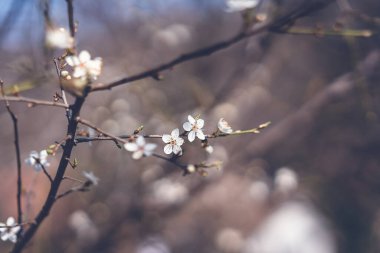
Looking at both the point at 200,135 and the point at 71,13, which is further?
the point at 200,135

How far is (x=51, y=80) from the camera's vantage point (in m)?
1.33

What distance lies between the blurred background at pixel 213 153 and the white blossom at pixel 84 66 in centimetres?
112

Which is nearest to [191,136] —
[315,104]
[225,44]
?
[225,44]

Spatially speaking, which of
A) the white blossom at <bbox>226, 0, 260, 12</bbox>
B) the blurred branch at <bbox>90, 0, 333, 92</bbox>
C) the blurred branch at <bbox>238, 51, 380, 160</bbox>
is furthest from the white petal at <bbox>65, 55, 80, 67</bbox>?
the blurred branch at <bbox>238, 51, 380, 160</bbox>

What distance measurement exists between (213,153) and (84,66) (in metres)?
2.54

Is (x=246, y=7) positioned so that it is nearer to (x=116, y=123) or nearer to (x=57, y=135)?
(x=116, y=123)

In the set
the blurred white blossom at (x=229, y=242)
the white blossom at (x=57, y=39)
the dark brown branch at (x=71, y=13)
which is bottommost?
the dark brown branch at (x=71, y=13)

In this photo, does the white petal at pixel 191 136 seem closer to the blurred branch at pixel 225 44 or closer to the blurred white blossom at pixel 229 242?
the blurred branch at pixel 225 44

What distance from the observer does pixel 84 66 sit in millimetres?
1261

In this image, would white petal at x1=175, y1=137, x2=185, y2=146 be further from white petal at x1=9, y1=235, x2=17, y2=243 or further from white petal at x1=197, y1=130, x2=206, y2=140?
white petal at x1=9, y1=235, x2=17, y2=243

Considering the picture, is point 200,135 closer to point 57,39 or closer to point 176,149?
point 176,149

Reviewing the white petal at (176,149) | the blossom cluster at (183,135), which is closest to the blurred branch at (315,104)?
the blossom cluster at (183,135)

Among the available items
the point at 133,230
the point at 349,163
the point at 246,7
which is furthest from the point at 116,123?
the point at 246,7

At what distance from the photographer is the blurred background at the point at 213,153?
135 inches
